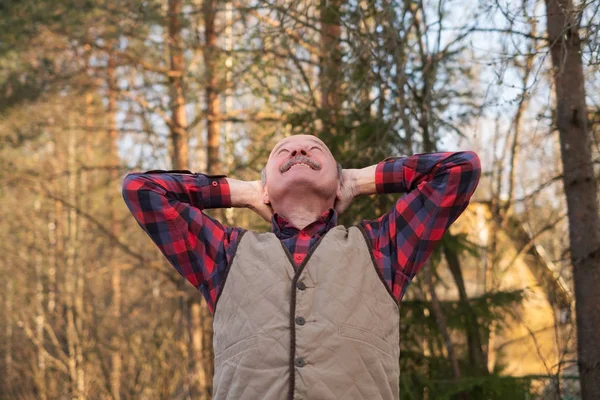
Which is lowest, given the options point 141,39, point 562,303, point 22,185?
point 562,303

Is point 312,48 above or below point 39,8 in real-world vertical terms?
below

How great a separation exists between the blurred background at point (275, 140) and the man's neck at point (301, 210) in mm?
1185

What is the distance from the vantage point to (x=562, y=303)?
4816mm

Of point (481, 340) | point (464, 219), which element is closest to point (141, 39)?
point (464, 219)

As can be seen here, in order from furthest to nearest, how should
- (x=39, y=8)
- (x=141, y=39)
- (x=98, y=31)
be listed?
1. (x=98, y=31)
2. (x=39, y=8)
3. (x=141, y=39)

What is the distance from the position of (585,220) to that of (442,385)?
1234 millimetres

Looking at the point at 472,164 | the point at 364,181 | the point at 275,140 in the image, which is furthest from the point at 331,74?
the point at 472,164

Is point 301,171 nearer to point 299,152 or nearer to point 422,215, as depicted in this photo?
point 299,152

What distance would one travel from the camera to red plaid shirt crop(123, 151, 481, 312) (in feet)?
7.44

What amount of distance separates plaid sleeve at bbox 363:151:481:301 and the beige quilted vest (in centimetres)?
8

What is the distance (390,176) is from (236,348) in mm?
782

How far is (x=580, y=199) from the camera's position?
3516 millimetres

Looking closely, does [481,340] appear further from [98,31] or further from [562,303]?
[98,31]

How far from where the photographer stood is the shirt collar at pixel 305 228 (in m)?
2.39
